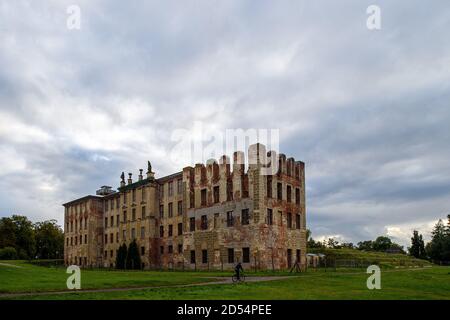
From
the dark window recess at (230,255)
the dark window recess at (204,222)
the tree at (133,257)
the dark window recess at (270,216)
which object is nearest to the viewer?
the dark window recess at (270,216)

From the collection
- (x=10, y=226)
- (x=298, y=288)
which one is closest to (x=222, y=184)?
(x=298, y=288)

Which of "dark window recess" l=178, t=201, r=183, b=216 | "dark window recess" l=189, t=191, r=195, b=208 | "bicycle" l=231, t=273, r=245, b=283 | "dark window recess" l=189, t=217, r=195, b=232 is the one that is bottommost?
"bicycle" l=231, t=273, r=245, b=283

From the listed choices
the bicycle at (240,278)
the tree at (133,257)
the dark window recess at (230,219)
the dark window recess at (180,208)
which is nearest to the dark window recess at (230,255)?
the dark window recess at (230,219)

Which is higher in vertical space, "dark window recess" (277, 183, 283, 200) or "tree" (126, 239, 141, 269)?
"dark window recess" (277, 183, 283, 200)

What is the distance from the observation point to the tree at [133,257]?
65.3m

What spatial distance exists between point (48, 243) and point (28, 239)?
8603 mm

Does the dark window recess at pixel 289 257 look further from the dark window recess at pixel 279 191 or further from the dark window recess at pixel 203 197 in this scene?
the dark window recess at pixel 203 197

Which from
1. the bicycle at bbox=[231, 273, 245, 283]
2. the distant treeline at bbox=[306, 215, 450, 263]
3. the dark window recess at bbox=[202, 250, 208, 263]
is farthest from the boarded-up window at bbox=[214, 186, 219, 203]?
the distant treeline at bbox=[306, 215, 450, 263]

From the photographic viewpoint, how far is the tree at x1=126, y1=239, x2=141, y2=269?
214 feet

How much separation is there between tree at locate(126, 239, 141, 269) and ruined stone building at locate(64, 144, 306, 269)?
237cm

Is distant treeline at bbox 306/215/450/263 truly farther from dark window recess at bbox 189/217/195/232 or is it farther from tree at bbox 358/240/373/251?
dark window recess at bbox 189/217/195/232

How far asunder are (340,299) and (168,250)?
161ft

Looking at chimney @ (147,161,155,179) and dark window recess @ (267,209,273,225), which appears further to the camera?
chimney @ (147,161,155,179)
